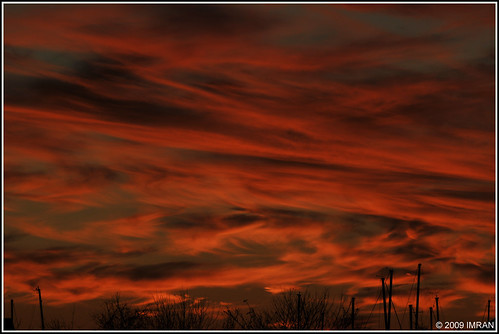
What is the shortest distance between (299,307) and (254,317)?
4.70 meters

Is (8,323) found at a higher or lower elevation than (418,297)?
lower

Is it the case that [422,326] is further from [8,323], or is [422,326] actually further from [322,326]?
[8,323]

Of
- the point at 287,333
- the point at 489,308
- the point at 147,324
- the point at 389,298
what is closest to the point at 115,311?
the point at 147,324

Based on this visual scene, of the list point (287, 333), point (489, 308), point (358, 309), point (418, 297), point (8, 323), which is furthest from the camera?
point (489, 308)

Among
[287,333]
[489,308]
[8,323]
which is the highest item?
[489,308]

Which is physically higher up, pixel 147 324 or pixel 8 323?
pixel 147 324

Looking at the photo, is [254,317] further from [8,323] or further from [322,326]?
[8,323]

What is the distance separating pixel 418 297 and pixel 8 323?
→ 39051mm

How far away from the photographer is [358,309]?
88062 mm

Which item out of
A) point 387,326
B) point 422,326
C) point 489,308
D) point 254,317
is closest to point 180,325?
point 254,317

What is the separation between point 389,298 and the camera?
78188mm

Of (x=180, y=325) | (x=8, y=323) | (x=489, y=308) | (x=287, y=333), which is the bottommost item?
(x=287, y=333)

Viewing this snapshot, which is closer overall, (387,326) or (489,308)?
(387,326)

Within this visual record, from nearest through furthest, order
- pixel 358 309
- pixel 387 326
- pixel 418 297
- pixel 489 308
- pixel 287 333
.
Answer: pixel 287 333
pixel 387 326
pixel 418 297
pixel 358 309
pixel 489 308
